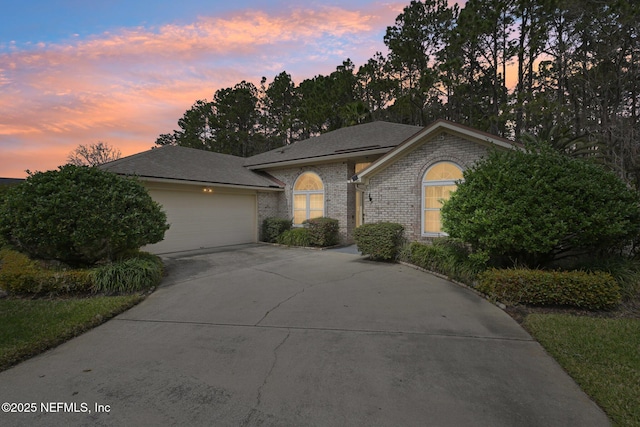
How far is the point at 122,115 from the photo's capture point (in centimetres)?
1423

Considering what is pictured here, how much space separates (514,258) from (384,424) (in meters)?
5.82

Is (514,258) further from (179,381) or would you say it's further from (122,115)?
A: (122,115)

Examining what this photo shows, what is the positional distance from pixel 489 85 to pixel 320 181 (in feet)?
53.6

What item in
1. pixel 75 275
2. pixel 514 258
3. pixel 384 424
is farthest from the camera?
pixel 514 258

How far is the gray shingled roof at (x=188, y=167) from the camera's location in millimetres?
10930

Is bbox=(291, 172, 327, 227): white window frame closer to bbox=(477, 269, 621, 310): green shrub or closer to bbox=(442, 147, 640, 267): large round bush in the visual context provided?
bbox=(442, 147, 640, 267): large round bush

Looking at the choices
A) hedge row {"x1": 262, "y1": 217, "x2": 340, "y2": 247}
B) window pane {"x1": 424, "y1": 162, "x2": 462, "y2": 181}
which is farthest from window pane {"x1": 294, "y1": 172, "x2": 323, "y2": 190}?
window pane {"x1": 424, "y1": 162, "x2": 462, "y2": 181}

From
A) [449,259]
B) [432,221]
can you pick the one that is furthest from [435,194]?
[449,259]

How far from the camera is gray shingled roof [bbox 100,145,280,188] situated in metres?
10.9

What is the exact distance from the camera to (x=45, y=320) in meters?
4.65

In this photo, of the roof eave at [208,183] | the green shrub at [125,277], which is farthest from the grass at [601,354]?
the roof eave at [208,183]

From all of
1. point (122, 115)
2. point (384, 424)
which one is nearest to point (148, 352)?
point (384, 424)

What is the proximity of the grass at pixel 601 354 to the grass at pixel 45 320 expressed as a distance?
6445 mm

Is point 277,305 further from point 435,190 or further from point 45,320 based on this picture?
point 435,190
